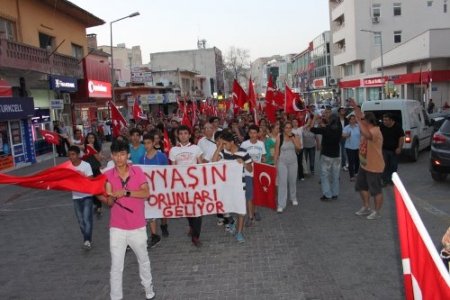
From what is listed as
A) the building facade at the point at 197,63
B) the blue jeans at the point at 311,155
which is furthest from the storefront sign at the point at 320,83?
the blue jeans at the point at 311,155

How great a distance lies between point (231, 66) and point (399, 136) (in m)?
98.0

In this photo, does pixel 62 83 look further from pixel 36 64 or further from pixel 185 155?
pixel 185 155

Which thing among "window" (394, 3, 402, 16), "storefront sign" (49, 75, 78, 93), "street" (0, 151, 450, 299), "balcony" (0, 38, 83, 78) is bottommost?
"street" (0, 151, 450, 299)

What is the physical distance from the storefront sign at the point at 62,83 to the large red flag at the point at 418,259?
20822 millimetres

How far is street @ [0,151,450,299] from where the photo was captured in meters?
5.48

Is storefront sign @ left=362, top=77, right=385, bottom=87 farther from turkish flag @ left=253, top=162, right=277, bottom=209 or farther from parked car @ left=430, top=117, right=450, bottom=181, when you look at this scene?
turkish flag @ left=253, top=162, right=277, bottom=209

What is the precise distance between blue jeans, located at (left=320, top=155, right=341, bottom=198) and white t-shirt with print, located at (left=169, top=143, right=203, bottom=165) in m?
3.23

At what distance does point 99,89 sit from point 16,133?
10224mm

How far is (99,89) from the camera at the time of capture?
2969 centimetres

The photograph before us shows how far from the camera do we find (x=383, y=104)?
1446cm

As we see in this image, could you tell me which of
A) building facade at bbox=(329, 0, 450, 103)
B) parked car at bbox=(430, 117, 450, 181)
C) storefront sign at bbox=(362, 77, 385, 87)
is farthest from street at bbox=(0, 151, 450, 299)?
building facade at bbox=(329, 0, 450, 103)

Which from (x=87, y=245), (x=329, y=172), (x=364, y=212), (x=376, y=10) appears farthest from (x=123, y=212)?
(x=376, y=10)

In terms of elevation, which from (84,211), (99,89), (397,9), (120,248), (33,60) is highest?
(397,9)

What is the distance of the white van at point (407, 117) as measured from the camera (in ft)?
46.2
